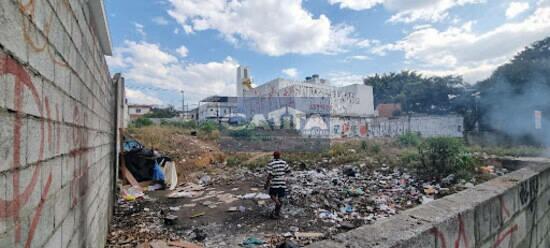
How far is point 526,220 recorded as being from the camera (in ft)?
8.30

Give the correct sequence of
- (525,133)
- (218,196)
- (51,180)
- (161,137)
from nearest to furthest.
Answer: (51,180)
(218,196)
(161,137)
(525,133)

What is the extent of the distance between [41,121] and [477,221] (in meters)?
2.42

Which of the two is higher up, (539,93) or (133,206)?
(539,93)

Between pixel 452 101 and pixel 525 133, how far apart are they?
16.1 meters

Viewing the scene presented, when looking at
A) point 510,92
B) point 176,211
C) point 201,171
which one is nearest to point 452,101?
point 510,92

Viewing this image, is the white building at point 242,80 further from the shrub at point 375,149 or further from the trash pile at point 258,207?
the trash pile at point 258,207

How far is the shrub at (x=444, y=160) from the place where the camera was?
28.0 feet

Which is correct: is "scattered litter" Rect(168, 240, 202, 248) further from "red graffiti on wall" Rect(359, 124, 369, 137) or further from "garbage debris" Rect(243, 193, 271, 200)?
"red graffiti on wall" Rect(359, 124, 369, 137)

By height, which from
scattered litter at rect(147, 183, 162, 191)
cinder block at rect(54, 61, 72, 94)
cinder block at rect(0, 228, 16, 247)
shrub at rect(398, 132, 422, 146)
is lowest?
scattered litter at rect(147, 183, 162, 191)

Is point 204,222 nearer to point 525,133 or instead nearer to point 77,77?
point 77,77

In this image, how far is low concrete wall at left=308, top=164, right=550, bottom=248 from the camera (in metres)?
1.38

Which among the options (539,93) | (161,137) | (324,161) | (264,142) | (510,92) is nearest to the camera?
(324,161)

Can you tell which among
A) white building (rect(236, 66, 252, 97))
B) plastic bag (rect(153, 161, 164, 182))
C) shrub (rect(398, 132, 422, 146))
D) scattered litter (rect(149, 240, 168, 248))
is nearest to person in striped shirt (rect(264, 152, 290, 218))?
scattered litter (rect(149, 240, 168, 248))

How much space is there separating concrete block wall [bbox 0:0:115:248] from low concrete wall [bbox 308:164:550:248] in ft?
3.64
